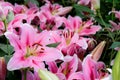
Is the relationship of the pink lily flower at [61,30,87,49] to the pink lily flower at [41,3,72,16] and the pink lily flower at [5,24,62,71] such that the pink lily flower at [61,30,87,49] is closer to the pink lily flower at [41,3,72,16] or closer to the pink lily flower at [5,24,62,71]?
the pink lily flower at [5,24,62,71]

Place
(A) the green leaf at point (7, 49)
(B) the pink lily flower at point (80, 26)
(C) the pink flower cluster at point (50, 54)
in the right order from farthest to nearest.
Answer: (B) the pink lily flower at point (80, 26)
(A) the green leaf at point (7, 49)
(C) the pink flower cluster at point (50, 54)

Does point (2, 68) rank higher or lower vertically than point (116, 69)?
higher

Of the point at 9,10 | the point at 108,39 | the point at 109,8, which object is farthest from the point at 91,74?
the point at 109,8

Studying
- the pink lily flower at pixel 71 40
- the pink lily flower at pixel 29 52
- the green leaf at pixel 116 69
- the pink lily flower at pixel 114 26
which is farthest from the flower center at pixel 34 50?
the pink lily flower at pixel 114 26

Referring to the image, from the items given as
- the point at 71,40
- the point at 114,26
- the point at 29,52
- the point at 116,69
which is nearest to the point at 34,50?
the point at 29,52

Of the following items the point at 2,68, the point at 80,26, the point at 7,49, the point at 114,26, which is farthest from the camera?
the point at 114,26

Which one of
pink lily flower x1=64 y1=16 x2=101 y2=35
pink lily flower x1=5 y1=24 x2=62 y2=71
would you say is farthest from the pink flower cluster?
pink lily flower x1=64 y1=16 x2=101 y2=35

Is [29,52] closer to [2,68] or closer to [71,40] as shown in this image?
[2,68]

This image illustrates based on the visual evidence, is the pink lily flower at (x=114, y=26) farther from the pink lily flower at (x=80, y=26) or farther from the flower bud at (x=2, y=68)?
the flower bud at (x=2, y=68)
